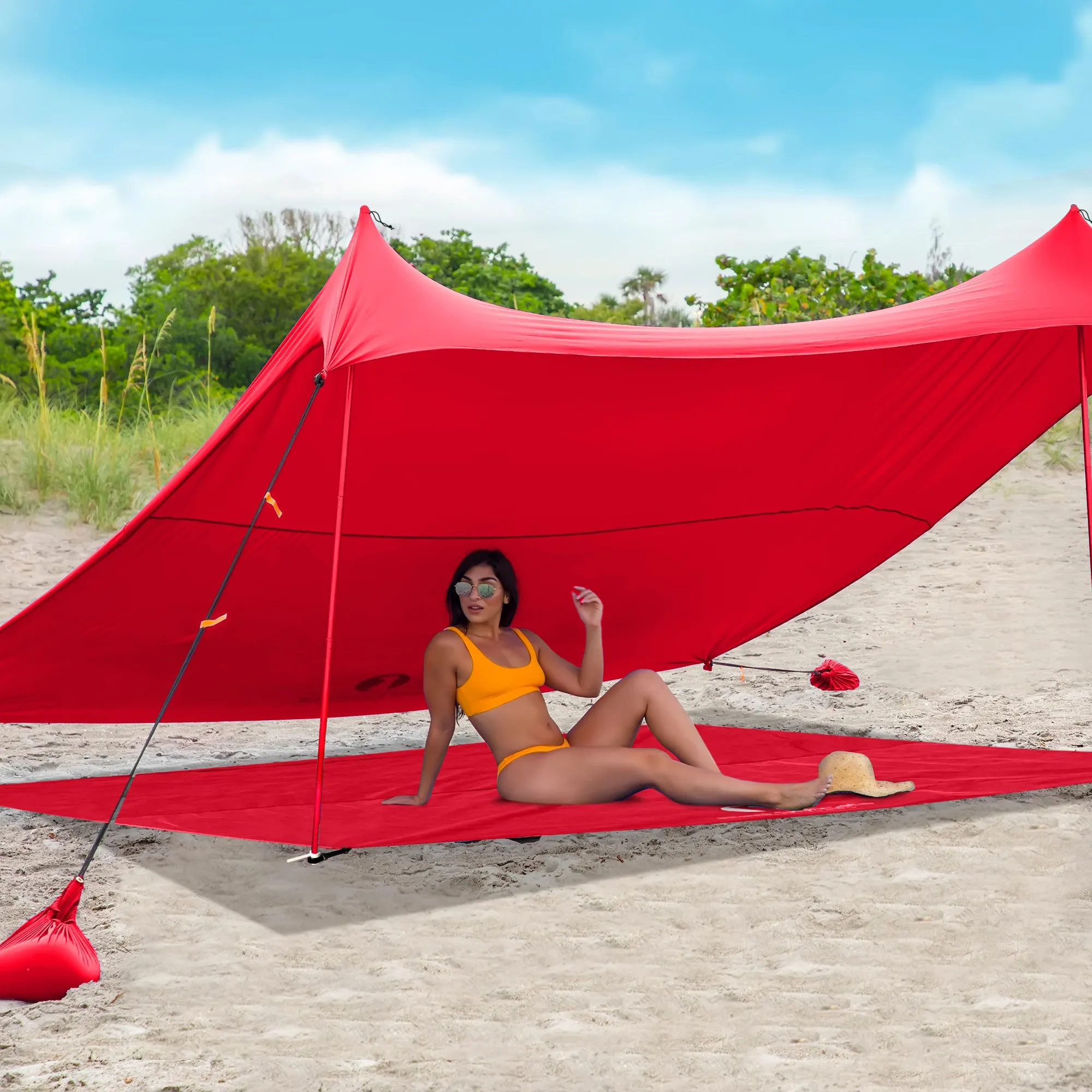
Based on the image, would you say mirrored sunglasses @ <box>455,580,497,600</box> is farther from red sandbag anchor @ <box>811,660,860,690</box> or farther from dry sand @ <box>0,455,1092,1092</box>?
red sandbag anchor @ <box>811,660,860,690</box>

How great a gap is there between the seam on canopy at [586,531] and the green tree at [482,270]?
14.3 m

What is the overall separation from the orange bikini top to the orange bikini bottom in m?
0.13

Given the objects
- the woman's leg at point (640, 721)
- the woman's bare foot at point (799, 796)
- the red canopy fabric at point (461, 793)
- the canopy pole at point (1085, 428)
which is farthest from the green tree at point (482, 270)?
the woman's bare foot at point (799, 796)

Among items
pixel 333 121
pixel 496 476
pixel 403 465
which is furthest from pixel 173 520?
pixel 333 121

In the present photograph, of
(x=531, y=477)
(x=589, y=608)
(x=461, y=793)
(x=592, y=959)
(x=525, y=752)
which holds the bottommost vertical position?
(x=592, y=959)

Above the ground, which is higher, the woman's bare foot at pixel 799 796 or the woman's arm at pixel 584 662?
the woman's arm at pixel 584 662

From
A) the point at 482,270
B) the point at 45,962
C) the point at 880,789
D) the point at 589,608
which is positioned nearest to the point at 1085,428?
the point at 880,789

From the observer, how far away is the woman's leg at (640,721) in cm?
313

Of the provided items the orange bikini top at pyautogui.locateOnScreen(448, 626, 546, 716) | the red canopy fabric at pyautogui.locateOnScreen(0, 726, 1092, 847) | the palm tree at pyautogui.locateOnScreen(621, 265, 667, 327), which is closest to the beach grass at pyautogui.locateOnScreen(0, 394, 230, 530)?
the red canopy fabric at pyautogui.locateOnScreen(0, 726, 1092, 847)

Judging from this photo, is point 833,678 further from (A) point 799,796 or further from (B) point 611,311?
(B) point 611,311

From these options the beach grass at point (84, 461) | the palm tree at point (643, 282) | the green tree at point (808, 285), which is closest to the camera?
the beach grass at point (84, 461)

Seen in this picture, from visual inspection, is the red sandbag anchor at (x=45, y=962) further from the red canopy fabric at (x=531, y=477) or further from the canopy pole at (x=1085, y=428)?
the canopy pole at (x=1085, y=428)

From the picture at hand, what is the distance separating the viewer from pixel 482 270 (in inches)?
776

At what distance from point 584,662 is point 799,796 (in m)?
0.65
